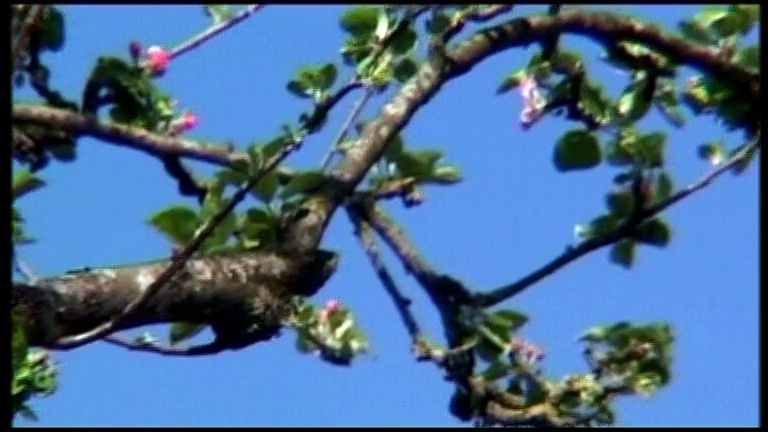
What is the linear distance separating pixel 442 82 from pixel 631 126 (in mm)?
324

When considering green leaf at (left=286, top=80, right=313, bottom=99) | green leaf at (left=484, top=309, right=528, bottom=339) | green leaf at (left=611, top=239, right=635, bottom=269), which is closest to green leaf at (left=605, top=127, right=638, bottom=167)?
green leaf at (left=611, top=239, right=635, bottom=269)

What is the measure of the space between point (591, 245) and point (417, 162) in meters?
0.36

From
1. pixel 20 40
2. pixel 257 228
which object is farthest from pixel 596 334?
pixel 20 40

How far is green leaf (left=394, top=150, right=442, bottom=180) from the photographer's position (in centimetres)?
255

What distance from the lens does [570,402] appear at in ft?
7.62

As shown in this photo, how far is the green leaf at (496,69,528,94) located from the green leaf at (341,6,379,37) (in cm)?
26

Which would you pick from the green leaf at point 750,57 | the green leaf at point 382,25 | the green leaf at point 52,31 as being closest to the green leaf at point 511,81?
the green leaf at point 382,25

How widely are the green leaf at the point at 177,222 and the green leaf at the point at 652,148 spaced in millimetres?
710

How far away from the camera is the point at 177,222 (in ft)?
6.77

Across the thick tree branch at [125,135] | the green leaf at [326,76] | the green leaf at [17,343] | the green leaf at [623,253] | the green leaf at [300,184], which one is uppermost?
the green leaf at [623,253]

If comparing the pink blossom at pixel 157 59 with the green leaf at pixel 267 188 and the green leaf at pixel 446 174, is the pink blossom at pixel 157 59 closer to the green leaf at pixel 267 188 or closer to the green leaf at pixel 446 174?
the green leaf at pixel 267 188

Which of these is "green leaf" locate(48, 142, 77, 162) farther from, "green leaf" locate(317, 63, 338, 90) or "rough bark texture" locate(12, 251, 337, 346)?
"green leaf" locate(317, 63, 338, 90)

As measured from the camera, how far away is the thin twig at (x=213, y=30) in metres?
2.07

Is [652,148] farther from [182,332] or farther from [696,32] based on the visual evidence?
[182,332]
